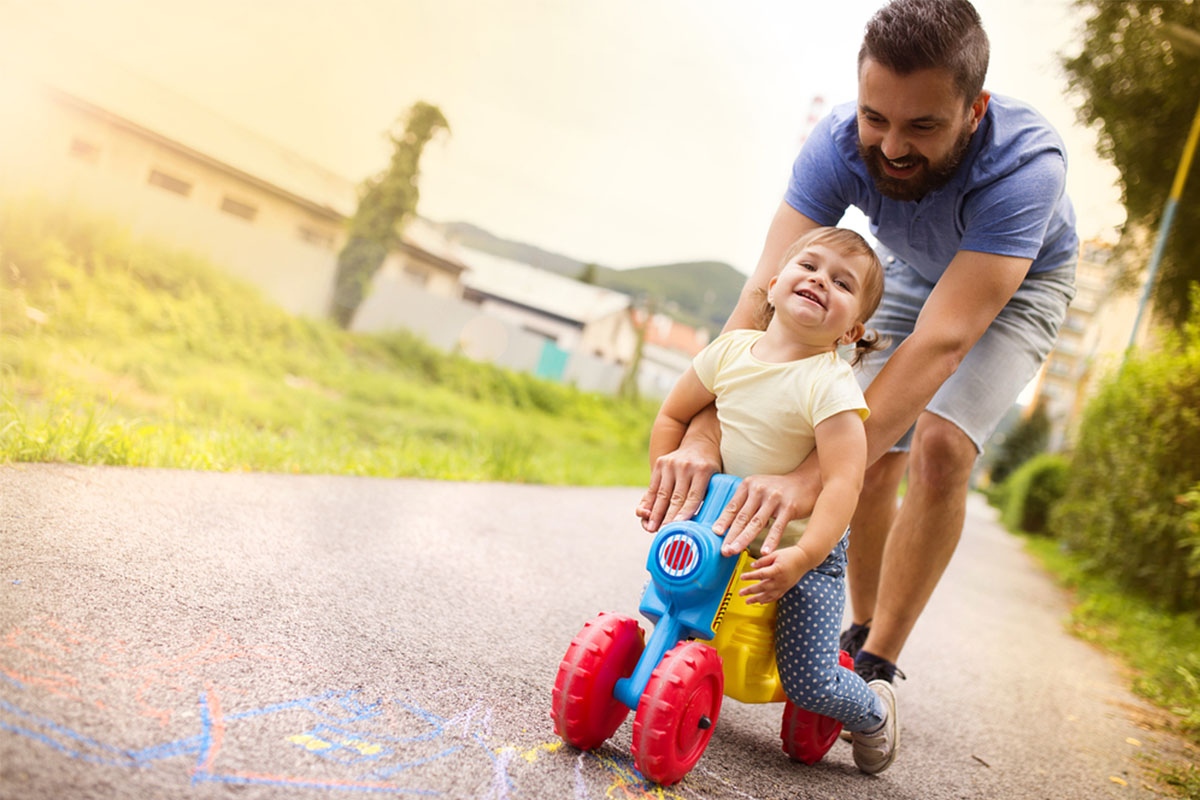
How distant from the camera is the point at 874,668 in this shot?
2.39 meters

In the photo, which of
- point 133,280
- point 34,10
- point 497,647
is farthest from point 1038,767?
point 34,10

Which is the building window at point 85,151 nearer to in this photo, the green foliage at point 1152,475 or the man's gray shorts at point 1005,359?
the man's gray shorts at point 1005,359

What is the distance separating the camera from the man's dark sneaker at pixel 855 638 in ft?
8.64

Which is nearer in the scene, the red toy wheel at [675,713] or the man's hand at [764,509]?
the red toy wheel at [675,713]

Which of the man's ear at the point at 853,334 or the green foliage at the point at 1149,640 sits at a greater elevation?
the man's ear at the point at 853,334

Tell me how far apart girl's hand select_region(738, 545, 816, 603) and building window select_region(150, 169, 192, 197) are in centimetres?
953

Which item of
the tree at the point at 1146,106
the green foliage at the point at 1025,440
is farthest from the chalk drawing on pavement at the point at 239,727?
the green foliage at the point at 1025,440

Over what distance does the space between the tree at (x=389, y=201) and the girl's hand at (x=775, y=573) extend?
36.8ft

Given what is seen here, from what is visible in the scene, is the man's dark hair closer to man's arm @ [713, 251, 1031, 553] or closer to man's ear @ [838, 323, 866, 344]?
man's arm @ [713, 251, 1031, 553]

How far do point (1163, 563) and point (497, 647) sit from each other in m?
5.66

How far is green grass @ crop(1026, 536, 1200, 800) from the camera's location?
10.1ft

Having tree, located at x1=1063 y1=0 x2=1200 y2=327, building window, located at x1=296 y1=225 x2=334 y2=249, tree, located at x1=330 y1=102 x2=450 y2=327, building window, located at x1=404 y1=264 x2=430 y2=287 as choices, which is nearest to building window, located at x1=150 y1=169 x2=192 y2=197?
building window, located at x1=296 y1=225 x2=334 y2=249

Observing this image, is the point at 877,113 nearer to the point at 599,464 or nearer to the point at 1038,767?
the point at 1038,767

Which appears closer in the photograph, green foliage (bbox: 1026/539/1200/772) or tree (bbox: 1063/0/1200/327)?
green foliage (bbox: 1026/539/1200/772)
